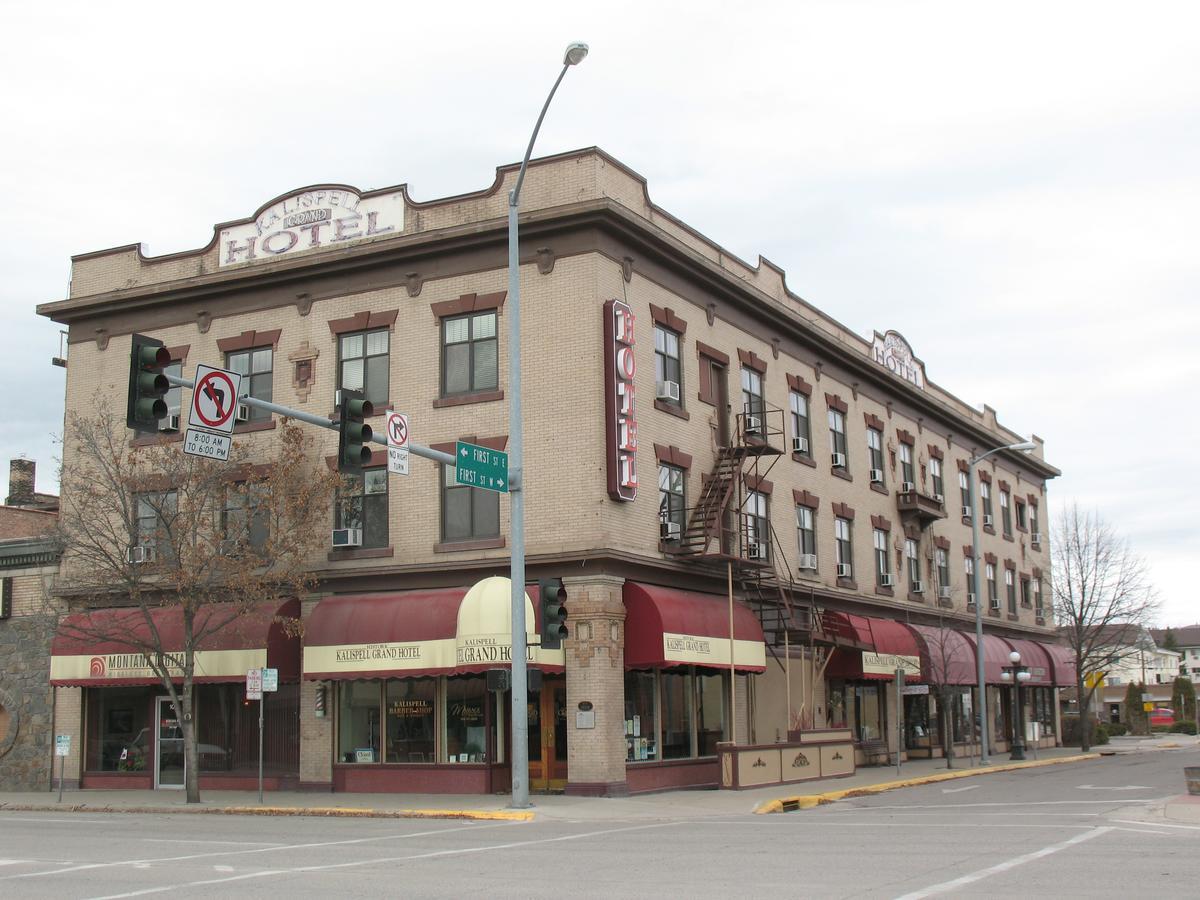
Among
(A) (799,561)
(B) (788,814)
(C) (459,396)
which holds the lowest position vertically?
(B) (788,814)

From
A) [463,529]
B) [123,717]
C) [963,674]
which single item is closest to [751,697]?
[463,529]

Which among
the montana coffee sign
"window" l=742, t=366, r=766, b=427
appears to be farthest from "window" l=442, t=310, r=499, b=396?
"window" l=742, t=366, r=766, b=427

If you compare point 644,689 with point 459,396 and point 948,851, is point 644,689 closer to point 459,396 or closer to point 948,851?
point 459,396

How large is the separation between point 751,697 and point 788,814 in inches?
381

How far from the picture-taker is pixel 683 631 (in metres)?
28.6

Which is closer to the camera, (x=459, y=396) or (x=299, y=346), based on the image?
(x=459, y=396)

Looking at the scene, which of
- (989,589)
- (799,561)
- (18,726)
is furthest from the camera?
(989,589)

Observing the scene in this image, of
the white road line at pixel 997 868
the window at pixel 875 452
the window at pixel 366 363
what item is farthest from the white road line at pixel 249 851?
the window at pixel 875 452

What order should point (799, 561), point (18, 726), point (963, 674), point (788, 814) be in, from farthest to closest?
point (963, 674) < point (799, 561) < point (18, 726) < point (788, 814)

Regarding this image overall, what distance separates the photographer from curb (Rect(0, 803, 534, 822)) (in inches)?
920

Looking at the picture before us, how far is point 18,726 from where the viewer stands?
1353 inches

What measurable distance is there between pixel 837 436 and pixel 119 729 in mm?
22284

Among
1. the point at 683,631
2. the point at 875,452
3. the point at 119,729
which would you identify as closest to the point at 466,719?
the point at 683,631

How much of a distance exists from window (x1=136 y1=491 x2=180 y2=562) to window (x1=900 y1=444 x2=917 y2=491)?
82.3ft
